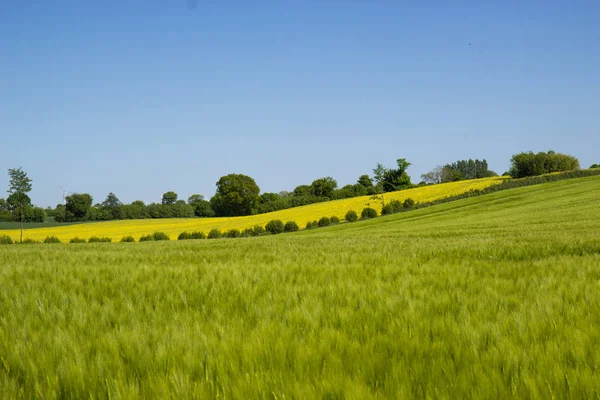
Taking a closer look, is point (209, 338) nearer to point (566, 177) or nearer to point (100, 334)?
point (100, 334)

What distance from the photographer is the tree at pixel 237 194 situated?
105 meters

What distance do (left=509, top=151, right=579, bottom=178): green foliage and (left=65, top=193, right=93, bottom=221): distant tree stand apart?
311 ft

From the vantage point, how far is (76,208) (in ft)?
335

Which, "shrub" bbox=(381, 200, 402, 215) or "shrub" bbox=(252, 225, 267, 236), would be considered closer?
"shrub" bbox=(252, 225, 267, 236)

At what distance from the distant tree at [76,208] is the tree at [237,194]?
104 feet

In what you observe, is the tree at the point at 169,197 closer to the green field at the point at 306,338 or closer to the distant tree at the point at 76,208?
the distant tree at the point at 76,208

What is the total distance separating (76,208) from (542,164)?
100524 millimetres

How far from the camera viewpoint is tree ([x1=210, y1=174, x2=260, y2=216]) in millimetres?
105188

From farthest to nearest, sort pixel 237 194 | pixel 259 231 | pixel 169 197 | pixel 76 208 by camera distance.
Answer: pixel 169 197, pixel 237 194, pixel 76 208, pixel 259 231

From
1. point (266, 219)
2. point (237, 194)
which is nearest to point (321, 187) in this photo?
point (237, 194)

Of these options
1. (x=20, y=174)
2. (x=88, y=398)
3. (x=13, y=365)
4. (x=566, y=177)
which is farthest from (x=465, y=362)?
(x=566, y=177)

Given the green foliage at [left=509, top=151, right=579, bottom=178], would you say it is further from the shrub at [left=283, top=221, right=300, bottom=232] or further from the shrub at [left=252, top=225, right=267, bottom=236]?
the shrub at [left=252, top=225, right=267, bottom=236]

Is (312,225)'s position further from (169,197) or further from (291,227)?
(169,197)

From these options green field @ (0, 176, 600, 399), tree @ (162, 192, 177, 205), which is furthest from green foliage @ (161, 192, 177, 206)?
green field @ (0, 176, 600, 399)
